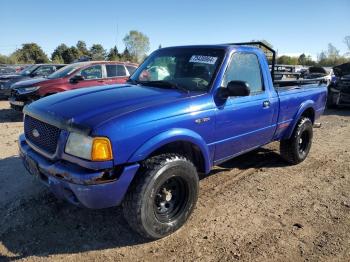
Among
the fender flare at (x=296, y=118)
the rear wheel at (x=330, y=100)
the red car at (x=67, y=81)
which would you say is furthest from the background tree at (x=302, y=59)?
the fender flare at (x=296, y=118)

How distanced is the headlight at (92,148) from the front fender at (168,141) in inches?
9.5

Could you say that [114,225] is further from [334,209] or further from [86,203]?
[334,209]

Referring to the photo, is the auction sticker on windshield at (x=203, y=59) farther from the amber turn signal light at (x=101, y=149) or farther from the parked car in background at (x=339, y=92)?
the parked car in background at (x=339, y=92)

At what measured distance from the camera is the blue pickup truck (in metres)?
2.96

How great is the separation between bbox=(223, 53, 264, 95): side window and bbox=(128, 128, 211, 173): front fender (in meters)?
0.86

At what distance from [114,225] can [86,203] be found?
815mm

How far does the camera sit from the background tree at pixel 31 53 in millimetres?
65438

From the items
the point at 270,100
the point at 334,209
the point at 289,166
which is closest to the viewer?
the point at 334,209

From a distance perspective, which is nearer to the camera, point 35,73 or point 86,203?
point 86,203

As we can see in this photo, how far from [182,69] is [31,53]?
2869 inches

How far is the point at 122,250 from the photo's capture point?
3.23 m

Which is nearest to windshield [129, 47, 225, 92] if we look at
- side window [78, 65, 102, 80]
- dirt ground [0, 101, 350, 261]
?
dirt ground [0, 101, 350, 261]

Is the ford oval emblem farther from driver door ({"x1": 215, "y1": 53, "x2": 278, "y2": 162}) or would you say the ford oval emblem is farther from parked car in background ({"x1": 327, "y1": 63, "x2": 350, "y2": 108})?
parked car in background ({"x1": 327, "y1": 63, "x2": 350, "y2": 108})

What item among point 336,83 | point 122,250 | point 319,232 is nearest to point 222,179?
point 319,232
